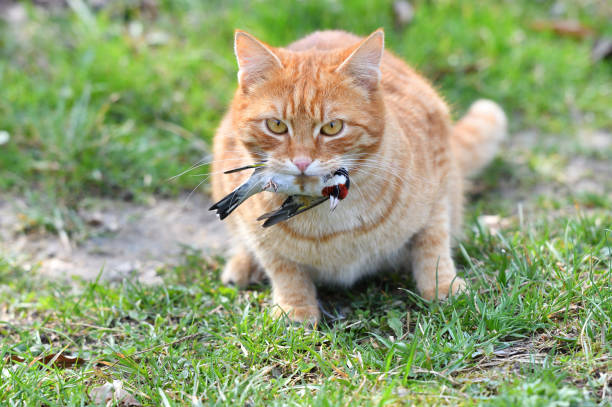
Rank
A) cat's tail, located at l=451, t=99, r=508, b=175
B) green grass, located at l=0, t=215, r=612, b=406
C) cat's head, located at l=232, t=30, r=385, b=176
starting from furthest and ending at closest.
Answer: cat's tail, located at l=451, t=99, r=508, b=175, cat's head, located at l=232, t=30, r=385, b=176, green grass, located at l=0, t=215, r=612, b=406

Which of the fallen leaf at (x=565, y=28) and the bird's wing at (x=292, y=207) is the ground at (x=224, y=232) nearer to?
the fallen leaf at (x=565, y=28)

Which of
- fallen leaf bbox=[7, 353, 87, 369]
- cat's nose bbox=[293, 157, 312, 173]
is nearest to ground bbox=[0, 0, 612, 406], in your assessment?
fallen leaf bbox=[7, 353, 87, 369]

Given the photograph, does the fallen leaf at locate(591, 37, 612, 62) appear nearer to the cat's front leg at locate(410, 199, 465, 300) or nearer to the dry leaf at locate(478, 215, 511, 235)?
the dry leaf at locate(478, 215, 511, 235)

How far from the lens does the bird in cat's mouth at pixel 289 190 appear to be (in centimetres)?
256

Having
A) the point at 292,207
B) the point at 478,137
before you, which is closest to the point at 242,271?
the point at 292,207

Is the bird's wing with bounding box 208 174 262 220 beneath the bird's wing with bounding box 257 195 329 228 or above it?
above

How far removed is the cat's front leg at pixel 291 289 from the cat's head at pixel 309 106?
595 mm

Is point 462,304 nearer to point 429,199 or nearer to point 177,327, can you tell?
point 429,199

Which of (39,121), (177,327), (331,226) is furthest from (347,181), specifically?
(39,121)

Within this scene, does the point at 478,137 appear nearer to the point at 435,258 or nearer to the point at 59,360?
the point at 435,258

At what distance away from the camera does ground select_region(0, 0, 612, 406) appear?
241 centimetres

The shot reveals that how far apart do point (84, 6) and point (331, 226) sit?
12.5ft

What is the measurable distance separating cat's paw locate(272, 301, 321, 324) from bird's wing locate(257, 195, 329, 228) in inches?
15.4

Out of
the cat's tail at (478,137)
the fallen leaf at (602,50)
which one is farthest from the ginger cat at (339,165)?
the fallen leaf at (602,50)
